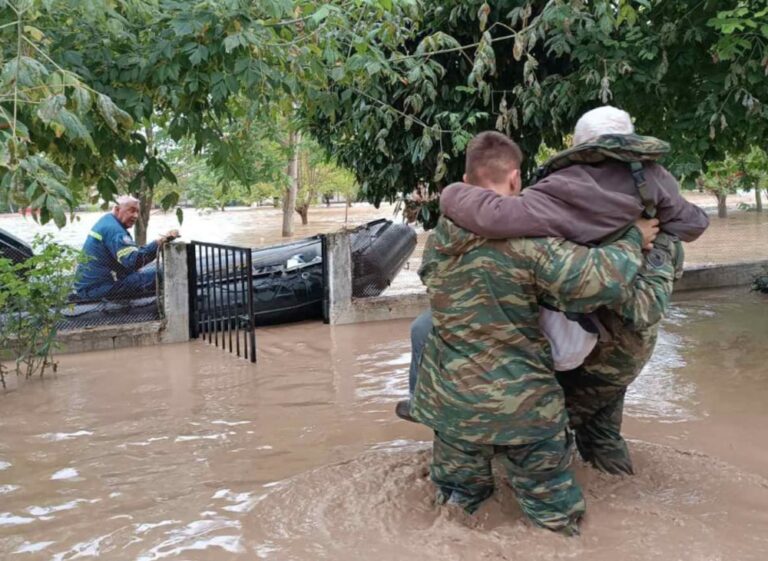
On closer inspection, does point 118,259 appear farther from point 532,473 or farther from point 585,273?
point 585,273

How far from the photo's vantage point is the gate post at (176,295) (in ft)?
25.3

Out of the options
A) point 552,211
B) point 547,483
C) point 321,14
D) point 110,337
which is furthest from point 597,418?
point 110,337

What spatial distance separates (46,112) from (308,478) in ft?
7.34

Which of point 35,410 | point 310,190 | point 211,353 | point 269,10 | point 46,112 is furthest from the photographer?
point 310,190

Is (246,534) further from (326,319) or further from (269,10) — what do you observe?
(326,319)

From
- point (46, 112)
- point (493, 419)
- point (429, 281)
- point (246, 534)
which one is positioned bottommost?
point (246, 534)

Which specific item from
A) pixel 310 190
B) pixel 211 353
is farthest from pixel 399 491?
pixel 310 190

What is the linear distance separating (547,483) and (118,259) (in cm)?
564

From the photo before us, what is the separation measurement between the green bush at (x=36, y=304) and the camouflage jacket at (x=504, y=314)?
4.31 m

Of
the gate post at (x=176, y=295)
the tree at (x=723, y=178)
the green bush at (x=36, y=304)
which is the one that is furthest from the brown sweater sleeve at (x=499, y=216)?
the gate post at (x=176, y=295)

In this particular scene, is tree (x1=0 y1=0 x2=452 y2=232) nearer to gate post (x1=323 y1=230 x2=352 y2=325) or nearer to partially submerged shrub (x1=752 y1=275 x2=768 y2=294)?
gate post (x1=323 y1=230 x2=352 y2=325)

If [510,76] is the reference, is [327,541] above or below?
below

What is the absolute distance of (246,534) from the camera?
131 inches

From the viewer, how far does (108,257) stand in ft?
24.5
